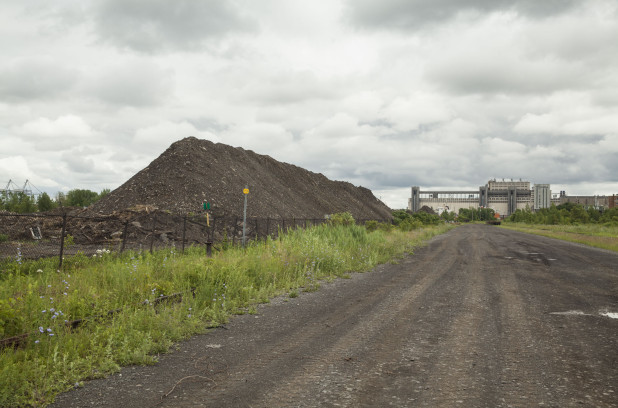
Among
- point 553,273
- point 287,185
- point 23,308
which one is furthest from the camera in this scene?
point 287,185

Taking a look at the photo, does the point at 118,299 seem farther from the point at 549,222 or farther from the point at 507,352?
the point at 549,222

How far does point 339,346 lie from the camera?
562cm

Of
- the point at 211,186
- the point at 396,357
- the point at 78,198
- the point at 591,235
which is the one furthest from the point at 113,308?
the point at 78,198

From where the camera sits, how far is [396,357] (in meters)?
5.16

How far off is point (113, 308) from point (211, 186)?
22.3 metres

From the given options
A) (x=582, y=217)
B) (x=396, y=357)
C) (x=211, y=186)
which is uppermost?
(x=211, y=186)

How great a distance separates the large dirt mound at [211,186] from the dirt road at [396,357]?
18859 millimetres

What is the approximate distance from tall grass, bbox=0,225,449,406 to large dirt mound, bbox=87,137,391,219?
14312 millimetres

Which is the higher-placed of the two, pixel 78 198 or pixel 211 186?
pixel 78 198

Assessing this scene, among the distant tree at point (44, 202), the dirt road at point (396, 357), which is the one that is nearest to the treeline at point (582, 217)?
the dirt road at point (396, 357)

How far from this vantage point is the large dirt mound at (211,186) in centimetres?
2611

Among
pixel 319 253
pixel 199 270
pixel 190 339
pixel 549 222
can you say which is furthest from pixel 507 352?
pixel 549 222

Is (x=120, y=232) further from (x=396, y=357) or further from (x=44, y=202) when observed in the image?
(x=44, y=202)

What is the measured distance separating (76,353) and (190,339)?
1581mm
